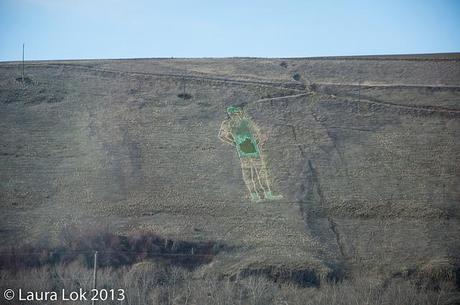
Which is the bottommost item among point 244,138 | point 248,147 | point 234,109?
point 248,147

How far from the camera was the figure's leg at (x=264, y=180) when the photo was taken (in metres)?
28.2

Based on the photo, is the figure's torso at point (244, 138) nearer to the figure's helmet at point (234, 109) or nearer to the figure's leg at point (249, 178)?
the figure's leg at point (249, 178)

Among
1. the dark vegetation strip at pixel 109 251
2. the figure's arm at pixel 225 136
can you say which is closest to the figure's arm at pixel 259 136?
the figure's arm at pixel 225 136

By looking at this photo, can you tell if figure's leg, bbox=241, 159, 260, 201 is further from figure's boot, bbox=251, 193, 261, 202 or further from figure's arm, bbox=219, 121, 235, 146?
figure's arm, bbox=219, 121, 235, 146

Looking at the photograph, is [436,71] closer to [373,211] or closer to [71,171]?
[373,211]

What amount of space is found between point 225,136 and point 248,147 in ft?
4.52

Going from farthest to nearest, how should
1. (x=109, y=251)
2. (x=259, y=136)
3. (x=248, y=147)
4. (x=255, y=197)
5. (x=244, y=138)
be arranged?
(x=259, y=136) → (x=244, y=138) → (x=248, y=147) → (x=255, y=197) → (x=109, y=251)

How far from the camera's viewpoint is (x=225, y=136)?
32281 millimetres

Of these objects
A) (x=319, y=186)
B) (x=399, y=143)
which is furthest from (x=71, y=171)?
(x=399, y=143)

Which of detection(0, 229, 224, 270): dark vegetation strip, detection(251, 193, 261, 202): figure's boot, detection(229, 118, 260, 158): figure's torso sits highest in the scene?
detection(229, 118, 260, 158): figure's torso

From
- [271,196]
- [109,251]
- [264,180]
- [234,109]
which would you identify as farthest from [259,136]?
[109,251]

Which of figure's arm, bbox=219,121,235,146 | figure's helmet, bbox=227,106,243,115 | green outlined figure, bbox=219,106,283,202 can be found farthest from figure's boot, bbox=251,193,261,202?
figure's helmet, bbox=227,106,243,115

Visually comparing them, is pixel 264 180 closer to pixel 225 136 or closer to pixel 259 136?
pixel 259 136

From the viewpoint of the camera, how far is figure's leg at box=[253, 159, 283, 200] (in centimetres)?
2823
